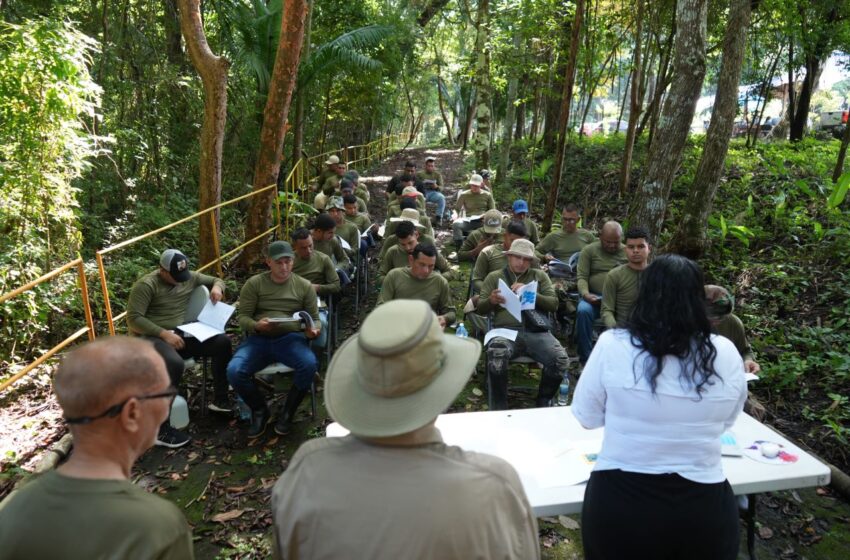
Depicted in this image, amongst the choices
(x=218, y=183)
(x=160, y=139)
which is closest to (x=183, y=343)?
(x=218, y=183)

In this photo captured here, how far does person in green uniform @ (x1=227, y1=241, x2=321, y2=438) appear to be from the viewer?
15.8 feet

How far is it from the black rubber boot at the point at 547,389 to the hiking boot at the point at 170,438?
10.1ft

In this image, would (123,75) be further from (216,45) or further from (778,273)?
(778,273)

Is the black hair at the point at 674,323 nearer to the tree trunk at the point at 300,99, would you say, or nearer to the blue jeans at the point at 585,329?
the blue jeans at the point at 585,329


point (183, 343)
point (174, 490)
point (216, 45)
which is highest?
→ point (216, 45)

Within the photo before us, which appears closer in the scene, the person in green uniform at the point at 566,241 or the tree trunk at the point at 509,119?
the person in green uniform at the point at 566,241

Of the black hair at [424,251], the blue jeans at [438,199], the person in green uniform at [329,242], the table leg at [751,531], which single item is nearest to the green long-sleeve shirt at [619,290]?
the black hair at [424,251]

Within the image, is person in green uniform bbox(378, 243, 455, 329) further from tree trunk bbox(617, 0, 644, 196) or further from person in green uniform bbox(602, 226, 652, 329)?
tree trunk bbox(617, 0, 644, 196)

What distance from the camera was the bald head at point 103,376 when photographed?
153 cm

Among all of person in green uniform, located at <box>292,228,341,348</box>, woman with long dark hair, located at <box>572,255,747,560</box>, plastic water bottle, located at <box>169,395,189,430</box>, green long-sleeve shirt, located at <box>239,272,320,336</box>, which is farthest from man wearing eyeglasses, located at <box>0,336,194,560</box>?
person in green uniform, located at <box>292,228,341,348</box>

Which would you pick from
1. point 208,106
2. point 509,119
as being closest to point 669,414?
point 208,106

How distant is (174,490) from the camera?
4098 millimetres

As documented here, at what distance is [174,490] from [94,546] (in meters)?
3.08

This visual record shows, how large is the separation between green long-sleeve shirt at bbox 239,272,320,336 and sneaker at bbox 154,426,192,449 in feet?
3.55
